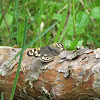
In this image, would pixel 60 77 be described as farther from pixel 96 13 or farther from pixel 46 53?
pixel 96 13

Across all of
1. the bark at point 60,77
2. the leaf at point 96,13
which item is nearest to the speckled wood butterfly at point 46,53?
the bark at point 60,77

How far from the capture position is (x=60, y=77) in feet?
5.72

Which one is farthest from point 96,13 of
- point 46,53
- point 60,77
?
point 60,77

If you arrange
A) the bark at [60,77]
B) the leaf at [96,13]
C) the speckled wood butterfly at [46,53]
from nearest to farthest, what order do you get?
the bark at [60,77]
the speckled wood butterfly at [46,53]
the leaf at [96,13]

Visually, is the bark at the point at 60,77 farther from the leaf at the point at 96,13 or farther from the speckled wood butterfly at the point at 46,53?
the leaf at the point at 96,13

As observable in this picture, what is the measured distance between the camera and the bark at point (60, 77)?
1616mm

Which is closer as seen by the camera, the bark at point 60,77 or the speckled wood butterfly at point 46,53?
the bark at point 60,77

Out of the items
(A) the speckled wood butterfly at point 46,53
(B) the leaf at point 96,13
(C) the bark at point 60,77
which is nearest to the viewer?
(C) the bark at point 60,77

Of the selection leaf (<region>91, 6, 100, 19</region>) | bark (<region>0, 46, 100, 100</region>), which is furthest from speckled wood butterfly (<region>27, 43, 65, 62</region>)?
leaf (<region>91, 6, 100, 19</region>)

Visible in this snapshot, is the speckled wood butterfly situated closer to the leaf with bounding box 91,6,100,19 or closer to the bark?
the bark

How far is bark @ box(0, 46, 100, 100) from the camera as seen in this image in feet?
5.30

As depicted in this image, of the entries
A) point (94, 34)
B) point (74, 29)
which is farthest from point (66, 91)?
point (94, 34)

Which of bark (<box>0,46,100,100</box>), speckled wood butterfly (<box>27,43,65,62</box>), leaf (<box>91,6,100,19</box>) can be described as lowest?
bark (<box>0,46,100,100</box>)

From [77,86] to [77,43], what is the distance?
3.71 ft
